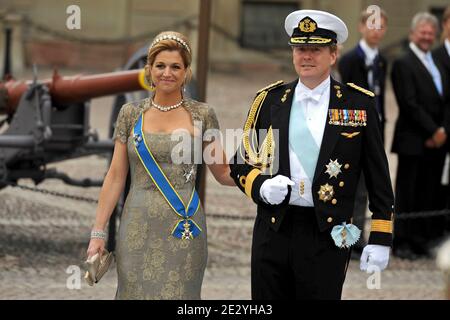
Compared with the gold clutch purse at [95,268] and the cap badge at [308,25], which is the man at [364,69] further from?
the gold clutch purse at [95,268]

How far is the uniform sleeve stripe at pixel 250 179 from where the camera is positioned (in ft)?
14.6

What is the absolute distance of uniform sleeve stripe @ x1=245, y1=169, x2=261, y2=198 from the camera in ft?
14.6

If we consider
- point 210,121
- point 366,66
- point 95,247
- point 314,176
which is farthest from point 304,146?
point 366,66

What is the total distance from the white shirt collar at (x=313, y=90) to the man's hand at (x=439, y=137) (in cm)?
400

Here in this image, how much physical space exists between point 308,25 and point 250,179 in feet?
2.09

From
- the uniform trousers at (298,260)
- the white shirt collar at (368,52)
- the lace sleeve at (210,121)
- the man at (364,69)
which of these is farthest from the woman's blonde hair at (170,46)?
the white shirt collar at (368,52)

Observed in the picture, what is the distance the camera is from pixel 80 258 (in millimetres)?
7836

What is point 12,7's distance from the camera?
2192 centimetres

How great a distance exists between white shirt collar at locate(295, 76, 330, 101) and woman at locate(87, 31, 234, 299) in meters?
0.41

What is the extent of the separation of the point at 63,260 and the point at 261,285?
11.7 feet

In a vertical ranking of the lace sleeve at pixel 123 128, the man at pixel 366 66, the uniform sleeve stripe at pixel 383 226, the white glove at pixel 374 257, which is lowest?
the white glove at pixel 374 257

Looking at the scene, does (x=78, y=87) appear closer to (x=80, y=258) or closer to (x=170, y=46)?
(x=80, y=258)

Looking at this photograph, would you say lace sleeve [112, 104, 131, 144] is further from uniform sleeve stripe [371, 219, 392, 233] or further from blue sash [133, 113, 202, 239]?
uniform sleeve stripe [371, 219, 392, 233]
